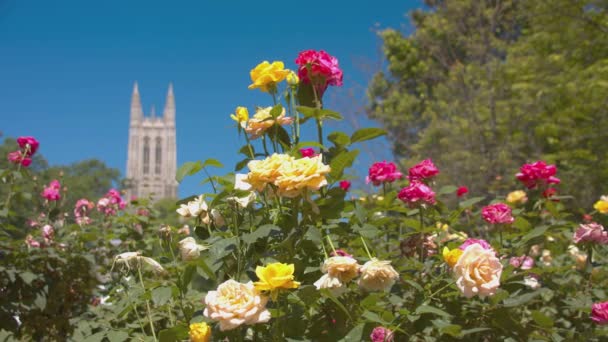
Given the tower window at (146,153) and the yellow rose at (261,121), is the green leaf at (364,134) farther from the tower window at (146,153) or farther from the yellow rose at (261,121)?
the tower window at (146,153)

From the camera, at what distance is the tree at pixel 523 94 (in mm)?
7305

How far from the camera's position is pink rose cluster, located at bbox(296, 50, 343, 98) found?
1.43m

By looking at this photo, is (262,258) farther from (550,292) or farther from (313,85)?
(550,292)

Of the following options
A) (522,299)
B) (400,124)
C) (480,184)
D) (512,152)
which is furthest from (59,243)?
(400,124)

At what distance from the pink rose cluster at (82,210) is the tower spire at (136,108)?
70.3 m

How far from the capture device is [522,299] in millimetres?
1482

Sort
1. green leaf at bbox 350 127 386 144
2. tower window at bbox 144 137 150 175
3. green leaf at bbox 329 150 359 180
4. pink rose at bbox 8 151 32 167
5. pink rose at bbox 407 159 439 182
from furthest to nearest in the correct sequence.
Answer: tower window at bbox 144 137 150 175 < pink rose at bbox 8 151 32 167 < pink rose at bbox 407 159 439 182 < green leaf at bbox 350 127 386 144 < green leaf at bbox 329 150 359 180

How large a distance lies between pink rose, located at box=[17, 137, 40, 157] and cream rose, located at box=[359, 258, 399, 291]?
2267mm

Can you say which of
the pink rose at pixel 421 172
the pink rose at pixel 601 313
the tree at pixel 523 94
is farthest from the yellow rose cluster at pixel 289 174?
the tree at pixel 523 94

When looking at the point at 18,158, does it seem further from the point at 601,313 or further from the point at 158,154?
the point at 158,154

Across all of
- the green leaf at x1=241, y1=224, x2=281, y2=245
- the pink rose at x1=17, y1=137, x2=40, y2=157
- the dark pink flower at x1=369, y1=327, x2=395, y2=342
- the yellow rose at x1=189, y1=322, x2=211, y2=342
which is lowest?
the dark pink flower at x1=369, y1=327, x2=395, y2=342

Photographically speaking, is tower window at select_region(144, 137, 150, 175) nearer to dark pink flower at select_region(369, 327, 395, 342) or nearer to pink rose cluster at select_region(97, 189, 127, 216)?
pink rose cluster at select_region(97, 189, 127, 216)

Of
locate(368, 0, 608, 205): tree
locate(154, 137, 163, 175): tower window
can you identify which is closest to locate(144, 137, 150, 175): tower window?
locate(154, 137, 163, 175): tower window

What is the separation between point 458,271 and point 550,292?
1.58 metres
